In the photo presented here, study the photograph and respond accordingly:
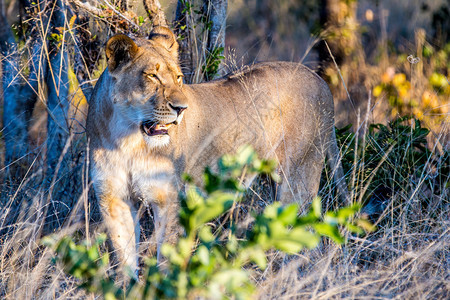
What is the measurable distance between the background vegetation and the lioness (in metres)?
0.20

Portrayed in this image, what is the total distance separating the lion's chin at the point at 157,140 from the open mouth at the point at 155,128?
3 cm

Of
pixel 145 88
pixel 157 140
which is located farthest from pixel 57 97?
pixel 157 140

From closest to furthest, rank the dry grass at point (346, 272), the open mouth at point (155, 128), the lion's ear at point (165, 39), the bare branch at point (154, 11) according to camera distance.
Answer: the dry grass at point (346, 272) < the open mouth at point (155, 128) < the lion's ear at point (165, 39) < the bare branch at point (154, 11)

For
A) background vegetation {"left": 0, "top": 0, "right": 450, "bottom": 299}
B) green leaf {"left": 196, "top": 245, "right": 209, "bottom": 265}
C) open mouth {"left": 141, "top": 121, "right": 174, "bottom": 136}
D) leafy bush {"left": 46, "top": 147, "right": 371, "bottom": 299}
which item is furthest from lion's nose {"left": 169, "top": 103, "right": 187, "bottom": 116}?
green leaf {"left": 196, "top": 245, "right": 209, "bottom": 265}

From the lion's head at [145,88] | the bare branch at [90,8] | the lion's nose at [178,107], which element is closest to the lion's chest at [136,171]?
the lion's head at [145,88]

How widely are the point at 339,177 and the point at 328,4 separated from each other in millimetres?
3676

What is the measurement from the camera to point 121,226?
3465 millimetres

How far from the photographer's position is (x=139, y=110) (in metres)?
3.17

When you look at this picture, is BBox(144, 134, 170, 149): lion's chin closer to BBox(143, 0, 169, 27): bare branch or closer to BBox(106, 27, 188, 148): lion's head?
BBox(106, 27, 188, 148): lion's head

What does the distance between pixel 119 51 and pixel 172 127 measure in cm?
Answer: 53

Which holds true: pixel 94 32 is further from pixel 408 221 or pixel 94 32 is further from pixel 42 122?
pixel 408 221

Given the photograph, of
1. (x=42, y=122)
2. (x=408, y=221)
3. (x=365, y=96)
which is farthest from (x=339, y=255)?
(x=365, y=96)

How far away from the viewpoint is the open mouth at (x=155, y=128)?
10.4 feet

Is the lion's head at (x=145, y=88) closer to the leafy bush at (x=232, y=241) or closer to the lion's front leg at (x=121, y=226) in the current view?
the lion's front leg at (x=121, y=226)
